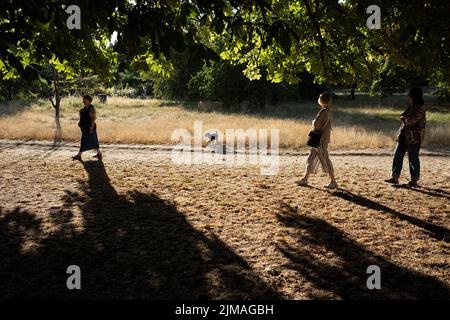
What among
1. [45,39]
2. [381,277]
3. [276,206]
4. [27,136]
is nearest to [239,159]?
[276,206]

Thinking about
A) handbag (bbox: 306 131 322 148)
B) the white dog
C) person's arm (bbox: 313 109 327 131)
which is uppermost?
person's arm (bbox: 313 109 327 131)

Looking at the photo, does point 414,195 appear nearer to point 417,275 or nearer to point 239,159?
point 417,275

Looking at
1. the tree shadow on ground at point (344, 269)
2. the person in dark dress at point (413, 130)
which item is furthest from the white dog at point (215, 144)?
the tree shadow on ground at point (344, 269)

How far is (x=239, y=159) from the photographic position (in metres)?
11.5

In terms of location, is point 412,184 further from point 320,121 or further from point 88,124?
point 88,124

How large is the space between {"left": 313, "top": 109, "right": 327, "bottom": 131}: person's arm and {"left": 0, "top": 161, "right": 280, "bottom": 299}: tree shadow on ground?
10.2ft

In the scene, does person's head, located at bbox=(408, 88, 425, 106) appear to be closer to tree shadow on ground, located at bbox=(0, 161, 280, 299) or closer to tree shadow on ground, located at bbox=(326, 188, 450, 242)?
tree shadow on ground, located at bbox=(326, 188, 450, 242)

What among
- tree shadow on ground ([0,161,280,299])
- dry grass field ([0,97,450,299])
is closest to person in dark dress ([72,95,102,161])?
dry grass field ([0,97,450,299])

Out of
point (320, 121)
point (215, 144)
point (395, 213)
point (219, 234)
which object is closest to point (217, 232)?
point (219, 234)

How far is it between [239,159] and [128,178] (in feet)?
11.9

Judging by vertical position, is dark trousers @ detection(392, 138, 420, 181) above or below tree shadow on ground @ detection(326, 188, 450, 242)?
above

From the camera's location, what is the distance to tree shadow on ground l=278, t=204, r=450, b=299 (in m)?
3.87

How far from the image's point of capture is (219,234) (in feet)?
18.0

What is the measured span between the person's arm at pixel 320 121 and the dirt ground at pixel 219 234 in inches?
49.6
